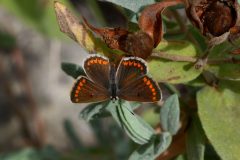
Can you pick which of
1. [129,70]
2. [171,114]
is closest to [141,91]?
[129,70]

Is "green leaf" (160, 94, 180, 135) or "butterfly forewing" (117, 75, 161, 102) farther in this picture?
"green leaf" (160, 94, 180, 135)

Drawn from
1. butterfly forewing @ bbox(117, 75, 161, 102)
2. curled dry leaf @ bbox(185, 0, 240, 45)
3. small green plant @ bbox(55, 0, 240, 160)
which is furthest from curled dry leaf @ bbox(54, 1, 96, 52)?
curled dry leaf @ bbox(185, 0, 240, 45)

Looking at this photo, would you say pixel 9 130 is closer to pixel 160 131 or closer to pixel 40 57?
pixel 40 57

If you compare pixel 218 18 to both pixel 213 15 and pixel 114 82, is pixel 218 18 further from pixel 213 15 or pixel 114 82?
pixel 114 82

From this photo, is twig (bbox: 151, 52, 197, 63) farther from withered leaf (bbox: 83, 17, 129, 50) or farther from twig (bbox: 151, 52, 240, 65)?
withered leaf (bbox: 83, 17, 129, 50)

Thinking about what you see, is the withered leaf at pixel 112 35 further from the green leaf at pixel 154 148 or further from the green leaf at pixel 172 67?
the green leaf at pixel 154 148

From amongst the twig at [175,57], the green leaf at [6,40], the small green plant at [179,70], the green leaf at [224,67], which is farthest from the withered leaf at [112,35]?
the green leaf at [6,40]

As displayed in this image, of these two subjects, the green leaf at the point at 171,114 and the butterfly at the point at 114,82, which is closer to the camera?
the butterfly at the point at 114,82
